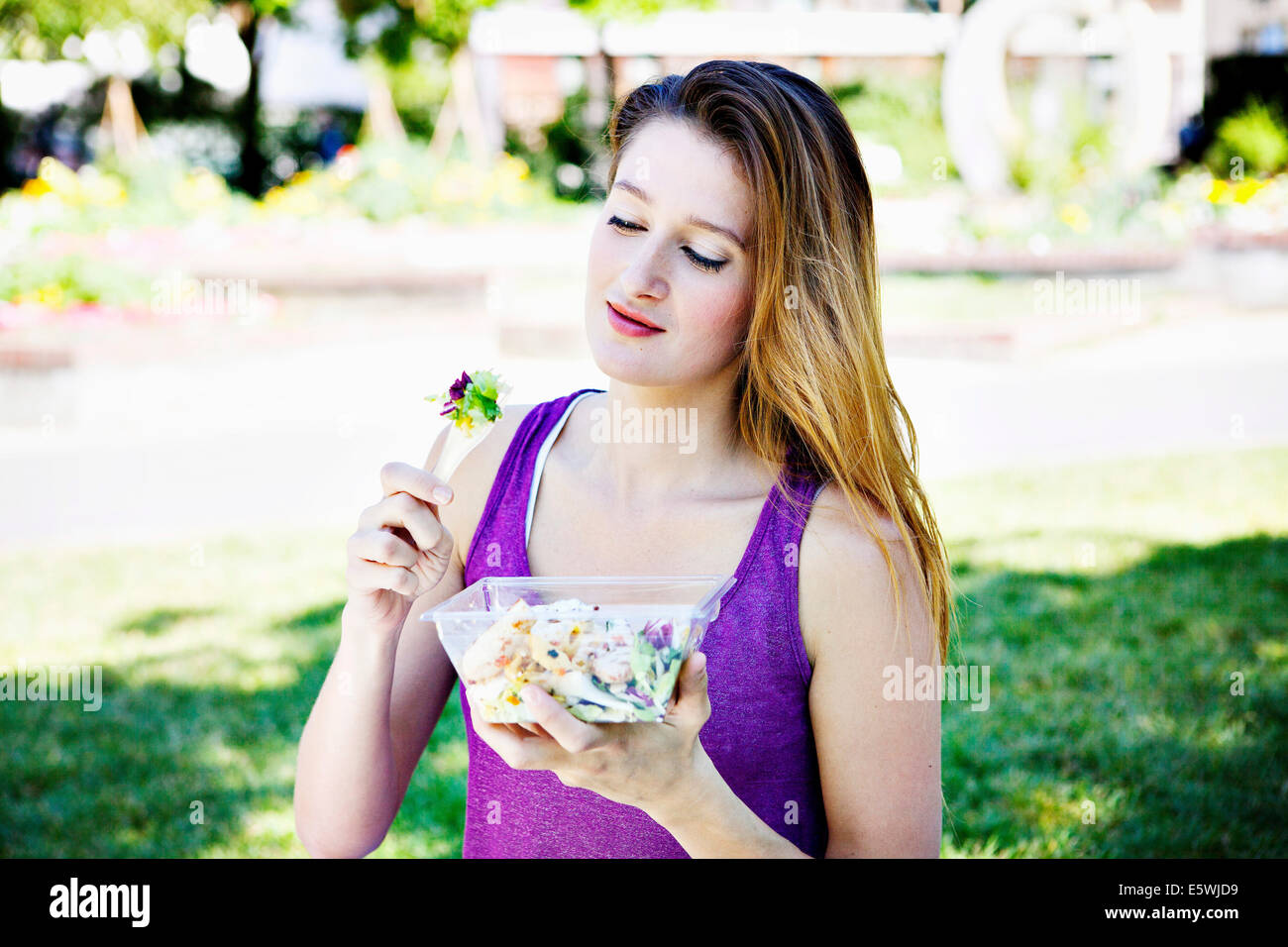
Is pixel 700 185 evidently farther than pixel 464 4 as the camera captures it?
No

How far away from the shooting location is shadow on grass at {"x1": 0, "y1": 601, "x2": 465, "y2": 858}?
365cm

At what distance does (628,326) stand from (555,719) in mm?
724

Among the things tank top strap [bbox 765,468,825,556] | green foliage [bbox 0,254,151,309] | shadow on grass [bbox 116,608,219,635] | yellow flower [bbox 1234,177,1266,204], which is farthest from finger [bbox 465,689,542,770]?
yellow flower [bbox 1234,177,1266,204]

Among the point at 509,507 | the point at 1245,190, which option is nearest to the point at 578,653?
the point at 509,507

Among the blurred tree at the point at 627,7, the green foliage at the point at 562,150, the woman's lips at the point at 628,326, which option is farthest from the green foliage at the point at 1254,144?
the woman's lips at the point at 628,326

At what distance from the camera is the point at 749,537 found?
202 cm

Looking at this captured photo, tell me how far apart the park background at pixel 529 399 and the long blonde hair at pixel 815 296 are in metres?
1.79

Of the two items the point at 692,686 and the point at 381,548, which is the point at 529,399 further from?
the point at 692,686

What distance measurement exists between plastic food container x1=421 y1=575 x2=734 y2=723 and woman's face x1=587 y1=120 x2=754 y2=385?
47cm

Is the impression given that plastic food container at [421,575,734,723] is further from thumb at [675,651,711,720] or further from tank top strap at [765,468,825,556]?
tank top strap at [765,468,825,556]

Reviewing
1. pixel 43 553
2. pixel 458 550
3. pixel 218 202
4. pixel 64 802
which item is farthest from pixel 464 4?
pixel 458 550
